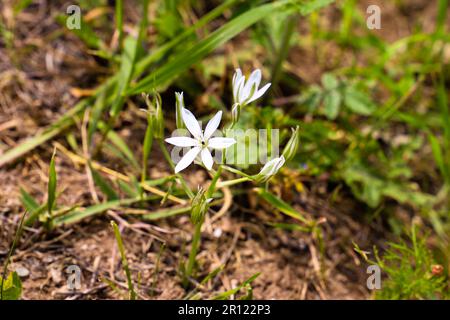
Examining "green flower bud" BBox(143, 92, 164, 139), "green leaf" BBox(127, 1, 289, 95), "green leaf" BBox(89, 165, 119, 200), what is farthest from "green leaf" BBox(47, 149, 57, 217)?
"green leaf" BBox(127, 1, 289, 95)

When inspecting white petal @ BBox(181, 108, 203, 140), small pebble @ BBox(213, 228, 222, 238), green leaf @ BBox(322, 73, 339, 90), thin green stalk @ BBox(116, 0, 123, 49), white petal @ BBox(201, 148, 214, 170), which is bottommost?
small pebble @ BBox(213, 228, 222, 238)

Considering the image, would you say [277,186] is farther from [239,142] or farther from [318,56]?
[318,56]

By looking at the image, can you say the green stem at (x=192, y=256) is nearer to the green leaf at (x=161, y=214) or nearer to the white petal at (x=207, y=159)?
the green leaf at (x=161, y=214)

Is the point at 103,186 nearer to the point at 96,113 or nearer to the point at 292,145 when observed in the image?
the point at 96,113

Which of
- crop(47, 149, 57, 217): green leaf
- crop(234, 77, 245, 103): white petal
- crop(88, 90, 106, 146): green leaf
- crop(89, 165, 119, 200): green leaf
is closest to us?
crop(234, 77, 245, 103): white petal

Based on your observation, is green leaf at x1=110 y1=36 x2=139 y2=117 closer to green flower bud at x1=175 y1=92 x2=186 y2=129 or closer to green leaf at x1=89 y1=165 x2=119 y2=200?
green leaf at x1=89 y1=165 x2=119 y2=200

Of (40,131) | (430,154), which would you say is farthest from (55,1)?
(430,154)

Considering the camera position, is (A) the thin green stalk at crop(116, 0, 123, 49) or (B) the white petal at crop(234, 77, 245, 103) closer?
(B) the white petal at crop(234, 77, 245, 103)
